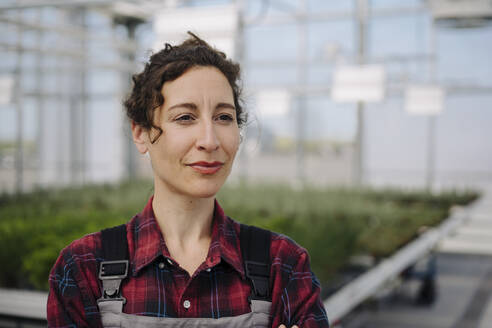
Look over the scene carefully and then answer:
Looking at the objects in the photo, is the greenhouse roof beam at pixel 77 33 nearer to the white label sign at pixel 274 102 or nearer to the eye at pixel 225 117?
the white label sign at pixel 274 102

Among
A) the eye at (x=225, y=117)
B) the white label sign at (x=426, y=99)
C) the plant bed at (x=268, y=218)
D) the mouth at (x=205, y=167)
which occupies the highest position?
the white label sign at (x=426, y=99)

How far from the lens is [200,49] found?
0.99 m

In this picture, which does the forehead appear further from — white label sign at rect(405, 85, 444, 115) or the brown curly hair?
white label sign at rect(405, 85, 444, 115)

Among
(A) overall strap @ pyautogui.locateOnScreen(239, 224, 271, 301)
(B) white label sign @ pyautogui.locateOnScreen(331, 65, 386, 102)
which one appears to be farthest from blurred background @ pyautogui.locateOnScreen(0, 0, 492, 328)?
(A) overall strap @ pyautogui.locateOnScreen(239, 224, 271, 301)

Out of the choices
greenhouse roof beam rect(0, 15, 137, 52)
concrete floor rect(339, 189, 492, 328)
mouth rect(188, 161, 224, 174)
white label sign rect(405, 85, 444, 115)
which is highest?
greenhouse roof beam rect(0, 15, 137, 52)

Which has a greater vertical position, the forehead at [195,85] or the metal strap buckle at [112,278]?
the forehead at [195,85]

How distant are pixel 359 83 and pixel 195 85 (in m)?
4.79

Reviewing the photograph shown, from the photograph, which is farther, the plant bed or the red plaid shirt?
the plant bed

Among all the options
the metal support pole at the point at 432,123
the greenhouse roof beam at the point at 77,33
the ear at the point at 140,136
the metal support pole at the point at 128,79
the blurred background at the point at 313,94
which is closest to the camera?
the ear at the point at 140,136

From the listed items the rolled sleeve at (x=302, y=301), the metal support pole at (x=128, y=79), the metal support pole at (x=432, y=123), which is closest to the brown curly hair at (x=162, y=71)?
the rolled sleeve at (x=302, y=301)

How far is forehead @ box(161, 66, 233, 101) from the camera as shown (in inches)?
38.0

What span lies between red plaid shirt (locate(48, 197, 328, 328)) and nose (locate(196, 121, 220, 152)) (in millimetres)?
160

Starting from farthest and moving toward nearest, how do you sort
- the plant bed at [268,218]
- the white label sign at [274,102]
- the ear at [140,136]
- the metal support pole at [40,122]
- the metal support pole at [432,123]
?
1. the metal support pole at [432,123]
2. the metal support pole at [40,122]
3. the white label sign at [274,102]
4. the plant bed at [268,218]
5. the ear at [140,136]

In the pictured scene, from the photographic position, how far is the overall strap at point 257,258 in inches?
38.2
